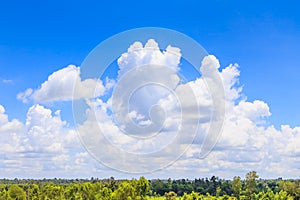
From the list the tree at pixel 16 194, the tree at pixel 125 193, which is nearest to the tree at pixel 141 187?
the tree at pixel 125 193

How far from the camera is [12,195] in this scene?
60469 mm

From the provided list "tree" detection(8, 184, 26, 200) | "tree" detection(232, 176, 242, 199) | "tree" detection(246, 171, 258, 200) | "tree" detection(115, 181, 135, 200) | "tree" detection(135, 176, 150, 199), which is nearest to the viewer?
"tree" detection(115, 181, 135, 200)

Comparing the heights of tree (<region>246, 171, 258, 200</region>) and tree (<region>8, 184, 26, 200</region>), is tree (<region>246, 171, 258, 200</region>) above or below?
above

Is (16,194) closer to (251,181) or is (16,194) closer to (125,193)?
(125,193)

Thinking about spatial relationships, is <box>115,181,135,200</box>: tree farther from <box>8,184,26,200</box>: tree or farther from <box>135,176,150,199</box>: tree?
<box>8,184,26,200</box>: tree

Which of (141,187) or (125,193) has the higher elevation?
(141,187)

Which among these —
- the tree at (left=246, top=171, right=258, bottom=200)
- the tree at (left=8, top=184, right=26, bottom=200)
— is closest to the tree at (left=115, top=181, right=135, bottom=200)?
Answer: the tree at (left=8, top=184, right=26, bottom=200)

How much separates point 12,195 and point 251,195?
117 ft

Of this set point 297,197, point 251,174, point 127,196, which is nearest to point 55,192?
point 127,196

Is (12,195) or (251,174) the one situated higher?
(251,174)

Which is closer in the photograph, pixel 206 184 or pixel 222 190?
pixel 222 190

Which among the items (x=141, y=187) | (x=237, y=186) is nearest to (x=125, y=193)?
(x=141, y=187)

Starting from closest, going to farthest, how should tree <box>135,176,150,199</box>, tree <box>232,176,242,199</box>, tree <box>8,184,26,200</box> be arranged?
tree <box>135,176,150,199</box> < tree <box>8,184,26,200</box> < tree <box>232,176,242,199</box>

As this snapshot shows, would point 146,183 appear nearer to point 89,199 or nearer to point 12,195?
point 89,199
